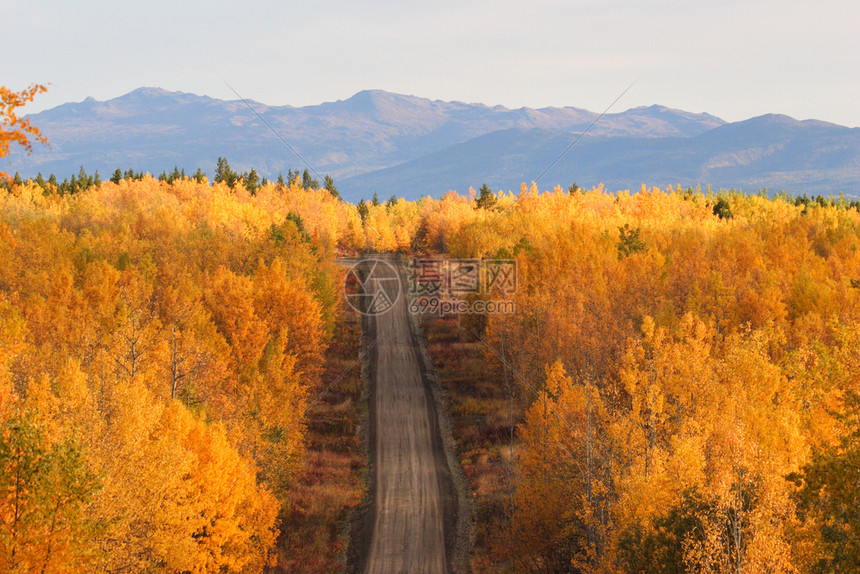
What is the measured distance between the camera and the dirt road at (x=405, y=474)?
40938mm

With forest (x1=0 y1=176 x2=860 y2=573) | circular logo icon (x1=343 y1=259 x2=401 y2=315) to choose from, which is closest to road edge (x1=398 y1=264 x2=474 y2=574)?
forest (x1=0 y1=176 x2=860 y2=573)

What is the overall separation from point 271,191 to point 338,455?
113m

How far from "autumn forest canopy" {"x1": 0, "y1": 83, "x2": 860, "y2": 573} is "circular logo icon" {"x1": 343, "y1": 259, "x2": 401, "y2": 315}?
1917 cm

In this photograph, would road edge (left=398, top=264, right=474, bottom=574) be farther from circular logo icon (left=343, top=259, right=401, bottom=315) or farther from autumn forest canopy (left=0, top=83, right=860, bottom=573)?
circular logo icon (left=343, top=259, right=401, bottom=315)

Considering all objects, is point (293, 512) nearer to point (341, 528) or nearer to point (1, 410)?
point (341, 528)

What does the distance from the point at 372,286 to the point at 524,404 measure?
67.8m

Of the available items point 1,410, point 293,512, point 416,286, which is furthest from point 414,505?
point 416,286

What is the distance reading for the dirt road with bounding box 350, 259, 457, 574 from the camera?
40.9m

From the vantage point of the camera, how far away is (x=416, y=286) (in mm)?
111938

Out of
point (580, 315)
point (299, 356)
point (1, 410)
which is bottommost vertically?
point (299, 356)

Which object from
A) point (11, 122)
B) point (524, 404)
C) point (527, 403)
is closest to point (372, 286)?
point (524, 404)

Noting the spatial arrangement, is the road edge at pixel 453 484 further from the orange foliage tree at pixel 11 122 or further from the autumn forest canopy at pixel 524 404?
the orange foliage tree at pixel 11 122

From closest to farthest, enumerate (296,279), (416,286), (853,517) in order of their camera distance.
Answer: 1. (853,517)
2. (296,279)
3. (416,286)

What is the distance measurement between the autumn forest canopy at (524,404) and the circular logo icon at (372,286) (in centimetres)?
1917
